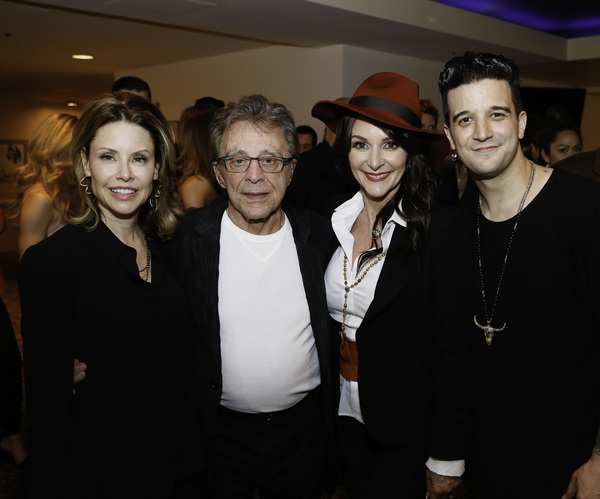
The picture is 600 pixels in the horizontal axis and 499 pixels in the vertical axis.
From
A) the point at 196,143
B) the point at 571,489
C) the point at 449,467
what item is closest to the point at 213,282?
the point at 449,467

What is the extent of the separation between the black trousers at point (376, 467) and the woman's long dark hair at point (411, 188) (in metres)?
0.67

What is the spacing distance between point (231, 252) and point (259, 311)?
0.79ft

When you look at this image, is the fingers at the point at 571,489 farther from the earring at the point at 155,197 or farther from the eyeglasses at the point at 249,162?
the earring at the point at 155,197

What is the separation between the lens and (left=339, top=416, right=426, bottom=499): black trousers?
194 cm

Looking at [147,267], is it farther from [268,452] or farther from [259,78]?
[259,78]

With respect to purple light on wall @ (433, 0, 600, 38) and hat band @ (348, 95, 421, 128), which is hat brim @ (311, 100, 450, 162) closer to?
hat band @ (348, 95, 421, 128)

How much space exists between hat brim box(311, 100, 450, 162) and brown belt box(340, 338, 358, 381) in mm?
774

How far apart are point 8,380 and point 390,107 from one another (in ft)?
8.63

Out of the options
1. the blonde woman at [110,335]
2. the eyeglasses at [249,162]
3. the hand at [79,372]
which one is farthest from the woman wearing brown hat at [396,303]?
the hand at [79,372]

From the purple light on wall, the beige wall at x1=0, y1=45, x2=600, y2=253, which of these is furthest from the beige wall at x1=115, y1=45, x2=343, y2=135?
the purple light on wall

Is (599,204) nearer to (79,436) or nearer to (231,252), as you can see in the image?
(231,252)

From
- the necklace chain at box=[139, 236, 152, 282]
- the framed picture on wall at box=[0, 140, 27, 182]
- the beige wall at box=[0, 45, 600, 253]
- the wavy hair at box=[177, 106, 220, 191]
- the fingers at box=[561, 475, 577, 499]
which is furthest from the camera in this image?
the framed picture on wall at box=[0, 140, 27, 182]

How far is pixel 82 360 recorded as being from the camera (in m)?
1.60

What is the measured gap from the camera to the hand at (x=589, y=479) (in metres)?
1.60
